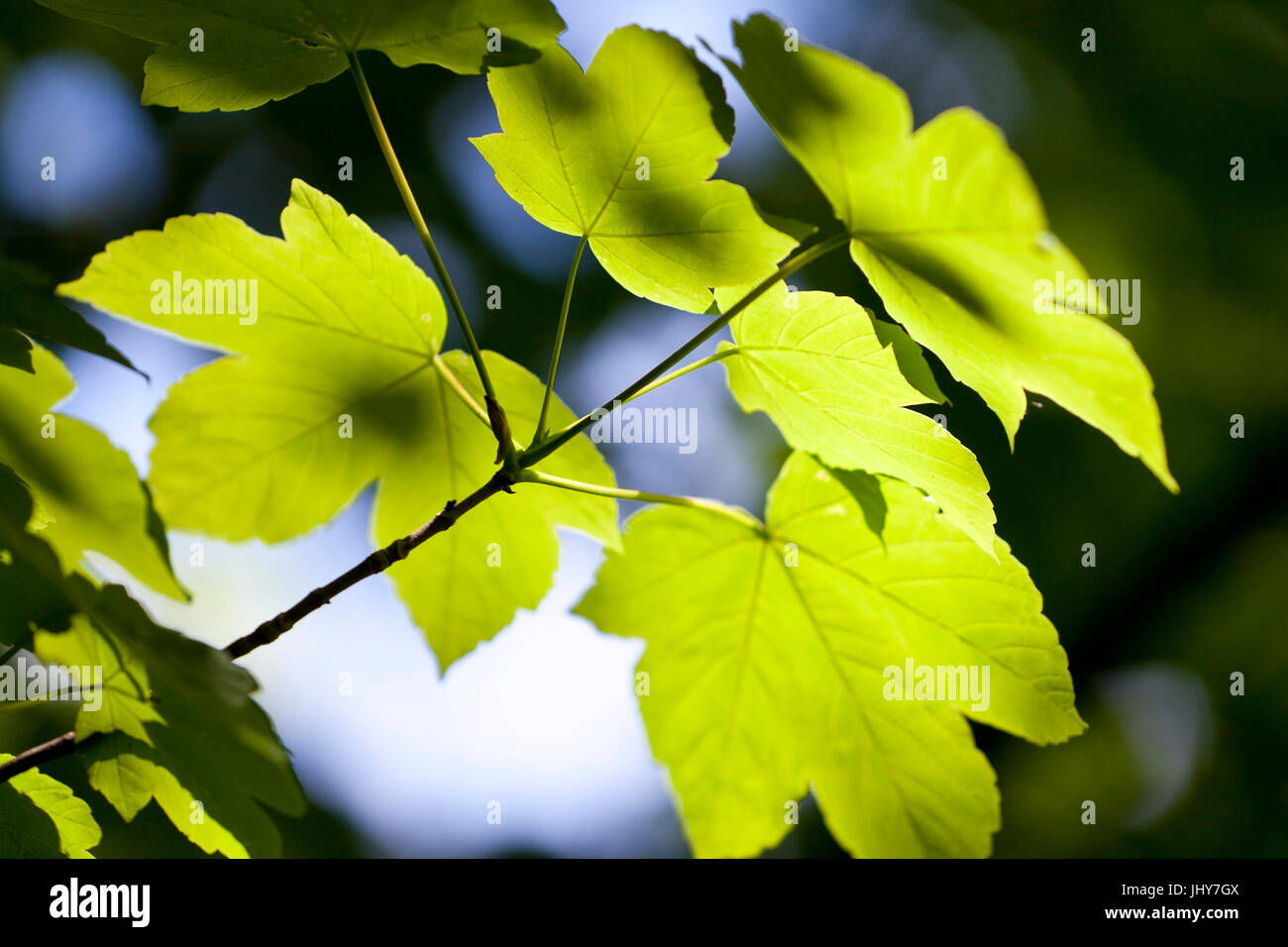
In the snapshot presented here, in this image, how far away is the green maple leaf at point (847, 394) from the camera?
2.65 feet

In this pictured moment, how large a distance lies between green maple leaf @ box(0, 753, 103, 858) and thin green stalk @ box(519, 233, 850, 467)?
54cm

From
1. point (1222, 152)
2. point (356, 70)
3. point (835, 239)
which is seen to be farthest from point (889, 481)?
point (1222, 152)

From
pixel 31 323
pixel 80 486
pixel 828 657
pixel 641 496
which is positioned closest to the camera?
pixel 31 323

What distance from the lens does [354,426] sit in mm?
1055

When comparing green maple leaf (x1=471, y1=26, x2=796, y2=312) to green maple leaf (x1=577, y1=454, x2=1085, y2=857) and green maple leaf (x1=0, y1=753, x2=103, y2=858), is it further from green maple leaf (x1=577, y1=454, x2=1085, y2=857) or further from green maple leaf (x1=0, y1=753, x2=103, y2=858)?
green maple leaf (x1=0, y1=753, x2=103, y2=858)

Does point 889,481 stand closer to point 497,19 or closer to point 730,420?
point 497,19

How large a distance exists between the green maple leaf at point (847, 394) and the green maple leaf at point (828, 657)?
0.25 ft

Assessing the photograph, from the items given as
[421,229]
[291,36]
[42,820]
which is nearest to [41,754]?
[42,820]

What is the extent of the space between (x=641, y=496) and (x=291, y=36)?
569mm

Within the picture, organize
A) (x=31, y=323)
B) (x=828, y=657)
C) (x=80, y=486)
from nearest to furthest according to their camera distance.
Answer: (x=31, y=323) → (x=80, y=486) → (x=828, y=657)

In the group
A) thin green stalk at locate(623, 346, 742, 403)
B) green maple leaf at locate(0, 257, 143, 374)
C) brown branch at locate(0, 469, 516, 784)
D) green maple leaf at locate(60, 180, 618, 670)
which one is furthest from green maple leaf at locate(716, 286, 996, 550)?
green maple leaf at locate(0, 257, 143, 374)

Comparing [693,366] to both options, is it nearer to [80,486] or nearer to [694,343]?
[694,343]

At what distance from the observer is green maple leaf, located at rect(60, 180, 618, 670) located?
94 cm
